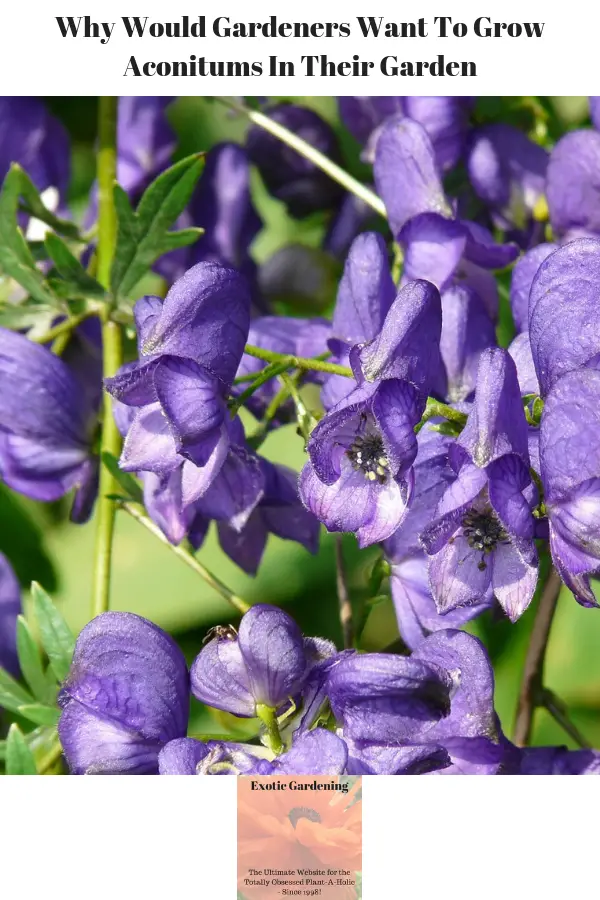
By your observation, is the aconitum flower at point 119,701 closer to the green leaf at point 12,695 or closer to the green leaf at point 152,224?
the green leaf at point 12,695

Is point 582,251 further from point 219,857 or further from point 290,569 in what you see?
point 290,569

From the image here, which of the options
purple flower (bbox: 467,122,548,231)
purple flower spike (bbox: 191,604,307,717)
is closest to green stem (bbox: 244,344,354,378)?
purple flower spike (bbox: 191,604,307,717)

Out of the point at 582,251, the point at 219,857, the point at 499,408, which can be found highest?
the point at 582,251

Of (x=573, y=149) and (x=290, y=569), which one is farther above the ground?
(x=573, y=149)

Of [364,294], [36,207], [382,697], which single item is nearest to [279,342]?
[364,294]

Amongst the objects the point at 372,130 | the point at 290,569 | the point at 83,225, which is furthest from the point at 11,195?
the point at 290,569

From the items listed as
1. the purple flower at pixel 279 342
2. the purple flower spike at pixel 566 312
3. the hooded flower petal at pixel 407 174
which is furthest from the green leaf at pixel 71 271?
the purple flower spike at pixel 566 312

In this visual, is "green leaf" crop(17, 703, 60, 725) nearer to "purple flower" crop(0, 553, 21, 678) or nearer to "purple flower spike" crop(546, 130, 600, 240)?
"purple flower" crop(0, 553, 21, 678)
